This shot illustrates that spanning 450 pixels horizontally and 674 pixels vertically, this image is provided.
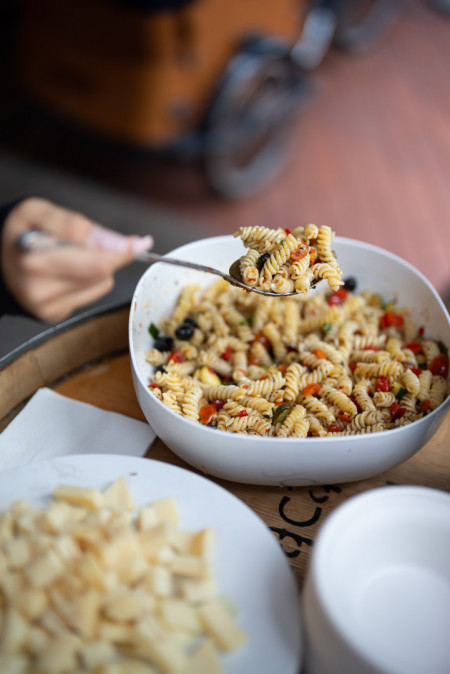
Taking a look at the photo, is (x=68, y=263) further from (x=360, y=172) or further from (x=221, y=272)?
(x=360, y=172)

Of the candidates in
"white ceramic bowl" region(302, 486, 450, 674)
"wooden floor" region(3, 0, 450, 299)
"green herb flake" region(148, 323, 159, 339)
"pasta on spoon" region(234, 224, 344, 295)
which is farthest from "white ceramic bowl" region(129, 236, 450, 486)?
"wooden floor" region(3, 0, 450, 299)

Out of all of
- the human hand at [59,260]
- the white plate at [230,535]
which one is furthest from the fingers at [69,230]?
the white plate at [230,535]

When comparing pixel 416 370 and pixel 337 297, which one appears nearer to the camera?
pixel 416 370

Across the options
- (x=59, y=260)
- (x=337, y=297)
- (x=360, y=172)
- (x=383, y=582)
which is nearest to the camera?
Result: (x=383, y=582)

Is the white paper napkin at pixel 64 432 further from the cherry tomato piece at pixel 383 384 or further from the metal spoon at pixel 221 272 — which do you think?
the cherry tomato piece at pixel 383 384

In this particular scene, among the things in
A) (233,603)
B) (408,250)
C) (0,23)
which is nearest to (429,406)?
(233,603)

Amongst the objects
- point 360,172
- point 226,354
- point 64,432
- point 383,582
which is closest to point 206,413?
point 226,354
